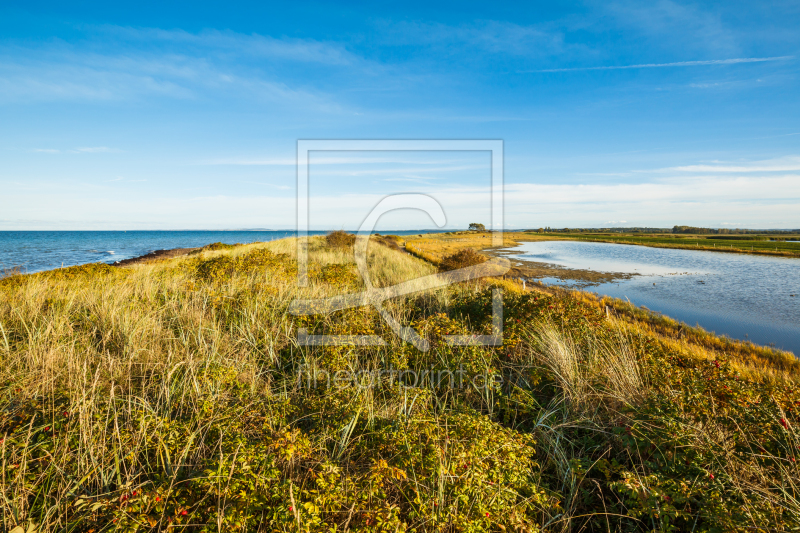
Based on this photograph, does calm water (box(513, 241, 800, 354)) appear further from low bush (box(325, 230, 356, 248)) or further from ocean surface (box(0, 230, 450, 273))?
ocean surface (box(0, 230, 450, 273))

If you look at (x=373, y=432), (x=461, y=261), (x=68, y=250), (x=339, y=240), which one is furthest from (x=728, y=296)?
(x=68, y=250)

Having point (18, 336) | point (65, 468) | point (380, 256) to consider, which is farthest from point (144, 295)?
point (380, 256)

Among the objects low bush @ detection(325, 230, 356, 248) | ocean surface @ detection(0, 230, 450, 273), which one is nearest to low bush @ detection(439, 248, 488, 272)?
low bush @ detection(325, 230, 356, 248)

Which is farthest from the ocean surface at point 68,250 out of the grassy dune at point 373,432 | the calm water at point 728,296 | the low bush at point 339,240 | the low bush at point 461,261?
the calm water at point 728,296

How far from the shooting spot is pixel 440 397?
14.5 feet

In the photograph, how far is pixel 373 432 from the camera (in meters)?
2.99

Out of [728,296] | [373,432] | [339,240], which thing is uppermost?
[339,240]

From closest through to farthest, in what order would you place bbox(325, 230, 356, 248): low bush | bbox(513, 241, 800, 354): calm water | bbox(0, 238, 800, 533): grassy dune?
bbox(0, 238, 800, 533): grassy dune → bbox(513, 241, 800, 354): calm water → bbox(325, 230, 356, 248): low bush

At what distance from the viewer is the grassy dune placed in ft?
7.42

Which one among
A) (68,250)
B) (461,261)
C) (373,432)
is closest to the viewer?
(373,432)

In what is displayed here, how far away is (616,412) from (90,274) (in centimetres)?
1264

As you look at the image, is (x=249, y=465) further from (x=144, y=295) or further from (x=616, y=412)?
(x=144, y=295)

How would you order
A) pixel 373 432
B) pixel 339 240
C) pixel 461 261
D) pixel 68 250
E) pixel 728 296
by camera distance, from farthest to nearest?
pixel 68 250, pixel 339 240, pixel 728 296, pixel 461 261, pixel 373 432

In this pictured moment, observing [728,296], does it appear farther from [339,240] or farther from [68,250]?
[68,250]
